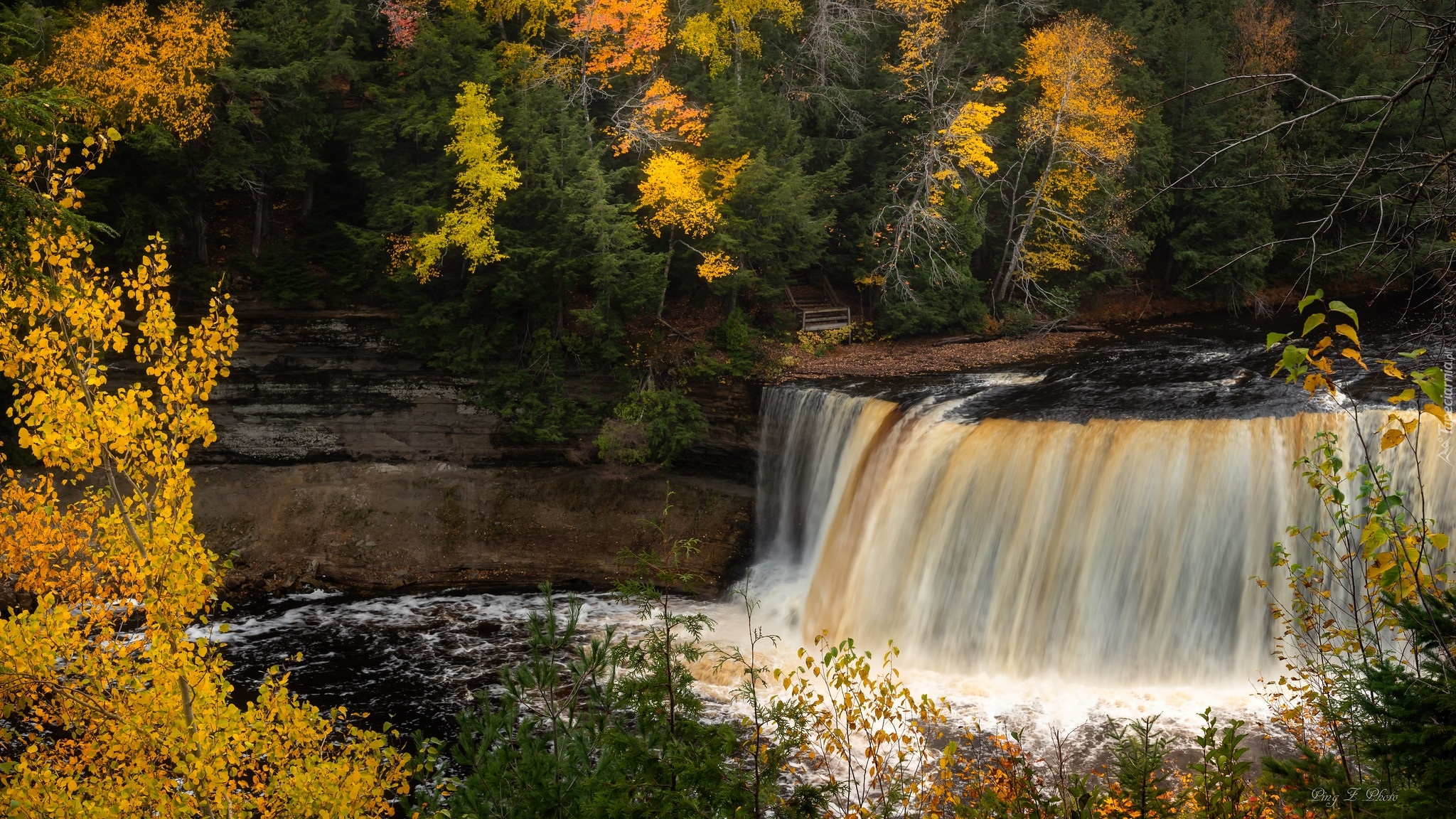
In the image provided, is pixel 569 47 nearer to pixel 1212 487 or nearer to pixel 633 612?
pixel 633 612

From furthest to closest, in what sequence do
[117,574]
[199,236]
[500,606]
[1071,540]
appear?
[199,236] → [500,606] → [1071,540] → [117,574]

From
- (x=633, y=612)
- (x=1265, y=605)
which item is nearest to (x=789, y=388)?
(x=633, y=612)

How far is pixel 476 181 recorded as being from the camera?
67.8 ft

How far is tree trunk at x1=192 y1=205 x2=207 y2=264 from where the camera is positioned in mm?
23386

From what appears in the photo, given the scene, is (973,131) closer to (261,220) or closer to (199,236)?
(261,220)

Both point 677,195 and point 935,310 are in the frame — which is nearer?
point 677,195

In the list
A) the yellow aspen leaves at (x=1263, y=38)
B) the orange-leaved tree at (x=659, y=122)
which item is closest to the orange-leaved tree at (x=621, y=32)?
the orange-leaved tree at (x=659, y=122)

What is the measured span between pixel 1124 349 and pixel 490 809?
1988 centimetres

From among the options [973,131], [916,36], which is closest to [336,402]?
[973,131]

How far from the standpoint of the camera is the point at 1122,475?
1490 cm

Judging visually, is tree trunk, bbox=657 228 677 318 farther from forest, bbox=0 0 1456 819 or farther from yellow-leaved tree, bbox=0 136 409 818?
yellow-leaved tree, bbox=0 136 409 818

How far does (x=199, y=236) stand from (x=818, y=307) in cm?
1450

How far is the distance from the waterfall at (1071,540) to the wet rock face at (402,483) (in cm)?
424

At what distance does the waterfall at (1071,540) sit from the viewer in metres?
14.1
